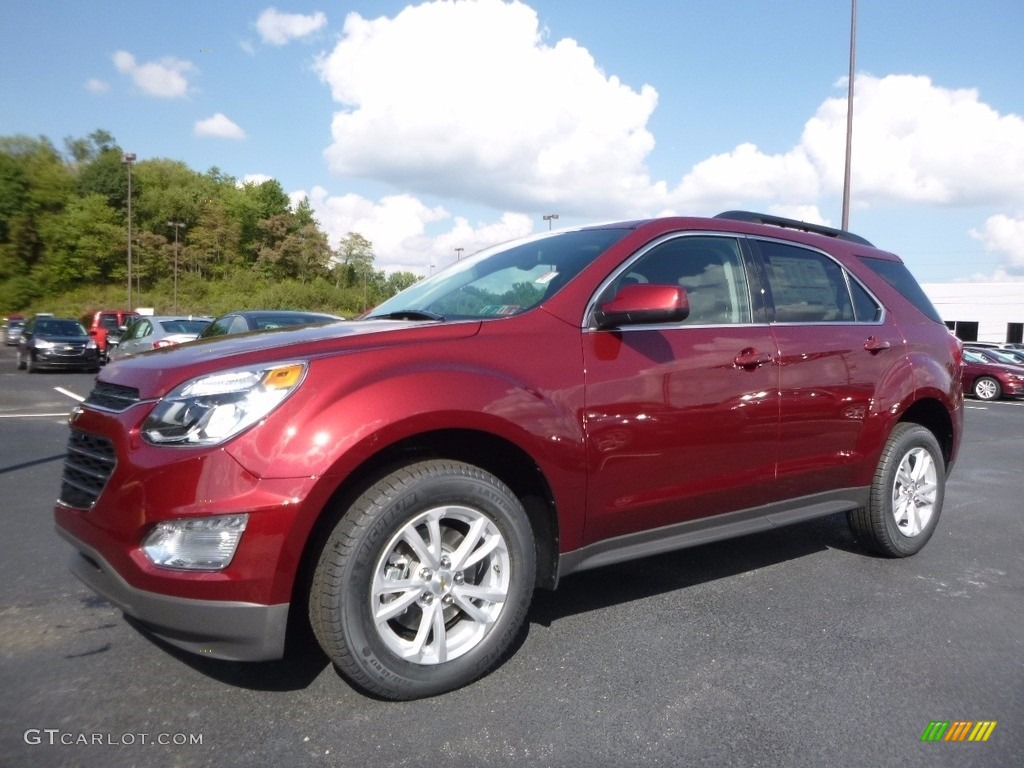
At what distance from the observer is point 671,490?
3270mm

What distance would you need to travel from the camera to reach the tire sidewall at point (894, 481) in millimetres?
Result: 4270

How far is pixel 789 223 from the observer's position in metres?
4.40

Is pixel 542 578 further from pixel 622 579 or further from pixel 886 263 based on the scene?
pixel 886 263

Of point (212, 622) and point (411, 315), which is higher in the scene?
point (411, 315)

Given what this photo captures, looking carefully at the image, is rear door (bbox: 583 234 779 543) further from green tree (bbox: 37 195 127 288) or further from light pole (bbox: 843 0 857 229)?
green tree (bbox: 37 195 127 288)

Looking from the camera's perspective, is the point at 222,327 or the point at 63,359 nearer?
the point at 222,327

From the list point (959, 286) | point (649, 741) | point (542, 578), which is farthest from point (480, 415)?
point (959, 286)

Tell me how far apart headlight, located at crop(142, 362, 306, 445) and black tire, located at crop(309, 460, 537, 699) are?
0.44 metres

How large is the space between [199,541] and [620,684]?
5.07ft

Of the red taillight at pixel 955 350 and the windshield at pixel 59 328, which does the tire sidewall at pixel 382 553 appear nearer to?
the red taillight at pixel 955 350

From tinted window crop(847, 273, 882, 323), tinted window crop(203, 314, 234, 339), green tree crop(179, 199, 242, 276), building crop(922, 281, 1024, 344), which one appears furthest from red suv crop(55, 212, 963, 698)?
green tree crop(179, 199, 242, 276)

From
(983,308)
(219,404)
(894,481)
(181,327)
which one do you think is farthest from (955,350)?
(983,308)

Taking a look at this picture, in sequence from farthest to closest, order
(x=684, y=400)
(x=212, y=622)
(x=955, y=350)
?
(x=955, y=350)
(x=684, y=400)
(x=212, y=622)

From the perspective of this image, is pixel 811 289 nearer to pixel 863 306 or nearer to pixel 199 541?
pixel 863 306
